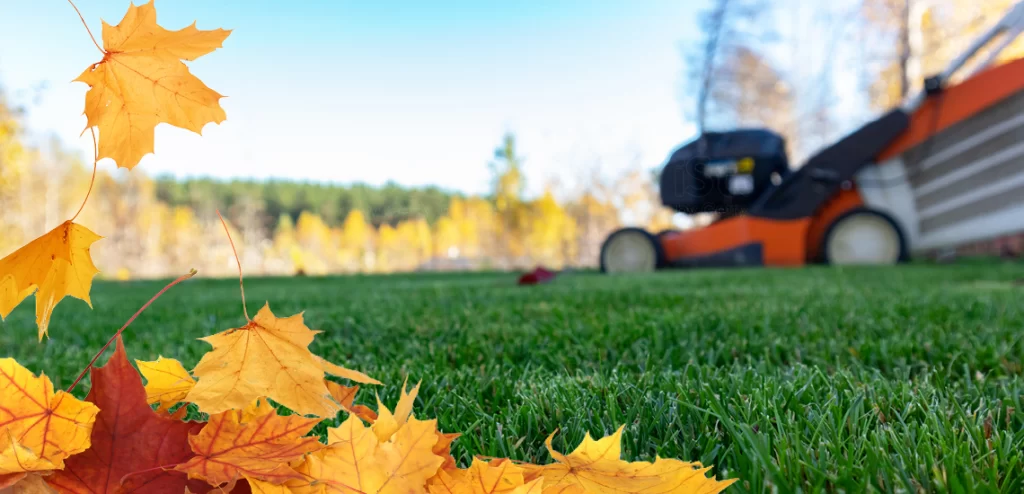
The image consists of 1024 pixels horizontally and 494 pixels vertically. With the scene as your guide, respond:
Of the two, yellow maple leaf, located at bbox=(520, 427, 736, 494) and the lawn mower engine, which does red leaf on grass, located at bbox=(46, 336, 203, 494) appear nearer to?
yellow maple leaf, located at bbox=(520, 427, 736, 494)

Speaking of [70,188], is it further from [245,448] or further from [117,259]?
[245,448]

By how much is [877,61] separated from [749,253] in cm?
1414

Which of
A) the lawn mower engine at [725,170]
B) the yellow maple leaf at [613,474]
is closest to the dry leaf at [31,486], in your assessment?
the yellow maple leaf at [613,474]

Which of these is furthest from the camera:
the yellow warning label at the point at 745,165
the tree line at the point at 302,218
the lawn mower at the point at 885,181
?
the tree line at the point at 302,218

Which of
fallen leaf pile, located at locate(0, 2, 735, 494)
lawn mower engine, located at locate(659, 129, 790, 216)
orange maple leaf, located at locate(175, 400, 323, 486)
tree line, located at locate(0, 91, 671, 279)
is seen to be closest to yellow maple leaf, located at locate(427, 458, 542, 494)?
fallen leaf pile, located at locate(0, 2, 735, 494)

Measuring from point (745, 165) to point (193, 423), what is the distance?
6274mm

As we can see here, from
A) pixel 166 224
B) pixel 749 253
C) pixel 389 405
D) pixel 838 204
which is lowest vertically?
pixel 389 405

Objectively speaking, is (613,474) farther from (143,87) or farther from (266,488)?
(143,87)

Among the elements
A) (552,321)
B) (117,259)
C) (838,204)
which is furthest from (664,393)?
(117,259)

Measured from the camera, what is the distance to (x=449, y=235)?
179ft

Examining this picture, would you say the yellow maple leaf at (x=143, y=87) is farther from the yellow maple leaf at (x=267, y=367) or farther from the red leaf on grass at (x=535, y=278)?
the red leaf on grass at (x=535, y=278)

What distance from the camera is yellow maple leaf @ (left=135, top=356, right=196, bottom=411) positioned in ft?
2.03

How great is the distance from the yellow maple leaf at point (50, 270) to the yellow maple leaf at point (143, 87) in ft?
0.28

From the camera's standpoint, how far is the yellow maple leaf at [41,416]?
462 millimetres
